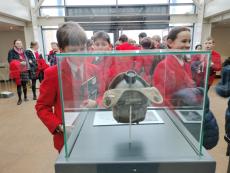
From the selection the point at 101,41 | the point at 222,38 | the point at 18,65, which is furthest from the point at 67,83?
the point at 222,38

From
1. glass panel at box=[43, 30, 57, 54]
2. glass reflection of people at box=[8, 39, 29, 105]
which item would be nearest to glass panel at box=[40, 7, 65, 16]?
glass panel at box=[43, 30, 57, 54]

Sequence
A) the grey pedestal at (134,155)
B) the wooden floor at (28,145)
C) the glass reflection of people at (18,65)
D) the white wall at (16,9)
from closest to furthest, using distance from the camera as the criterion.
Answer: the grey pedestal at (134,155), the wooden floor at (28,145), the glass reflection of people at (18,65), the white wall at (16,9)

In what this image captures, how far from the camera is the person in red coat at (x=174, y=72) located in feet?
2.95

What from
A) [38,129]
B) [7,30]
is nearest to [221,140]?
[38,129]

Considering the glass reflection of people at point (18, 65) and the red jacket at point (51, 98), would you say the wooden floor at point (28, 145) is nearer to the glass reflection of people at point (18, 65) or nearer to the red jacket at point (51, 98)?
the glass reflection of people at point (18, 65)

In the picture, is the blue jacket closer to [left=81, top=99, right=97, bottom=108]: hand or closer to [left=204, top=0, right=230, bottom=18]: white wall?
[left=81, top=99, right=97, bottom=108]: hand

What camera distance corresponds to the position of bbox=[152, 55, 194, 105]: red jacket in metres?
0.91

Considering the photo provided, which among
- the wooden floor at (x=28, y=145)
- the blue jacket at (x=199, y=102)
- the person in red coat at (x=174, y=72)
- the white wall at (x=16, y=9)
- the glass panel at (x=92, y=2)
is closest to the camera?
the blue jacket at (x=199, y=102)

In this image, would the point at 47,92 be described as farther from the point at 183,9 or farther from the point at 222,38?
the point at 222,38

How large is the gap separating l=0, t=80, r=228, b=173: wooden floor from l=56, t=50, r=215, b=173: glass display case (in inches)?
58.3

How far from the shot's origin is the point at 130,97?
73 cm

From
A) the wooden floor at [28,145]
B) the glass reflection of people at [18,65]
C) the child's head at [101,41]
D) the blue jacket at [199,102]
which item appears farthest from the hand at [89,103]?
the glass reflection of people at [18,65]

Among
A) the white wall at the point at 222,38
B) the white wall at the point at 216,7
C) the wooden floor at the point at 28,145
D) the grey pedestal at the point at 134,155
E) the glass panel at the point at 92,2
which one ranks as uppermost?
the glass panel at the point at 92,2

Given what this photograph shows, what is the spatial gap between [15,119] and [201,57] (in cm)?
370
